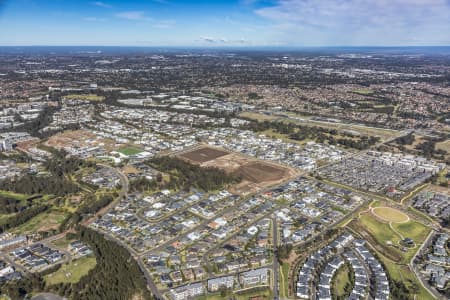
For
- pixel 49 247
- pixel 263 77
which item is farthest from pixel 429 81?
pixel 49 247

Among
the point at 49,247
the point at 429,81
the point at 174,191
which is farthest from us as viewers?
the point at 429,81

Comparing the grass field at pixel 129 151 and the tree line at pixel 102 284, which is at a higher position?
the grass field at pixel 129 151

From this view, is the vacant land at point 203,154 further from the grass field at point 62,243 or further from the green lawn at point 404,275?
the green lawn at point 404,275

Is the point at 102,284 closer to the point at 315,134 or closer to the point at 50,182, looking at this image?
the point at 50,182

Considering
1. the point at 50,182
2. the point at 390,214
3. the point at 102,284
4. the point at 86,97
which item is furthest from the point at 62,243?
the point at 86,97

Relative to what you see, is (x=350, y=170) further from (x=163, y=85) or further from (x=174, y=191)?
(x=163, y=85)

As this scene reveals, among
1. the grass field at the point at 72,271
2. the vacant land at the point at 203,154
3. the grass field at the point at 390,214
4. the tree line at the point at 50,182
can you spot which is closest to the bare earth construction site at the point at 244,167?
the vacant land at the point at 203,154

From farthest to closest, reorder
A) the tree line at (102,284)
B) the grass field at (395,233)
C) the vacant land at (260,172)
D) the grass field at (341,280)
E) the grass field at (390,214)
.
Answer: the vacant land at (260,172) → the grass field at (390,214) → the grass field at (395,233) → the grass field at (341,280) → the tree line at (102,284)

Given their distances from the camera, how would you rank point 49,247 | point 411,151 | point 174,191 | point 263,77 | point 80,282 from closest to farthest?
point 80,282 → point 49,247 → point 174,191 → point 411,151 → point 263,77
